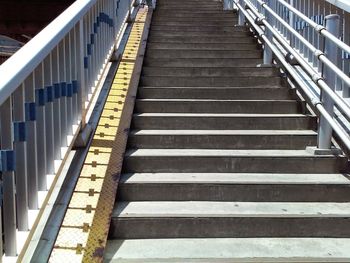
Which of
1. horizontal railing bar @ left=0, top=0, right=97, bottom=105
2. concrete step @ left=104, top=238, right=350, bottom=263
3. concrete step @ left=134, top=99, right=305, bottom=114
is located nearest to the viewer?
horizontal railing bar @ left=0, top=0, right=97, bottom=105

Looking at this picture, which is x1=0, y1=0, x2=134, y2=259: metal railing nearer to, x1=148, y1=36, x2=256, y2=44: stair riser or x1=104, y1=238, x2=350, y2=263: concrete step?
x1=104, y1=238, x2=350, y2=263: concrete step

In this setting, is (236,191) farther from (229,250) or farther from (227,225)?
(229,250)

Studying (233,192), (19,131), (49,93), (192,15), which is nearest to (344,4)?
(233,192)

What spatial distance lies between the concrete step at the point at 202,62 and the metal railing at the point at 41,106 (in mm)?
1691

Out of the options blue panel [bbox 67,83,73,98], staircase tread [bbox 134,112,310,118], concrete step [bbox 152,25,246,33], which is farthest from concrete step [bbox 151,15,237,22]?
blue panel [bbox 67,83,73,98]

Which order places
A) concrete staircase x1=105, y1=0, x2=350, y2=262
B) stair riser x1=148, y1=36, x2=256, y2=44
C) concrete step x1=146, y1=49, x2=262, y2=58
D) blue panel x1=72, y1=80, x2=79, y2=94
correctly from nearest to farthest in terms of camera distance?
concrete staircase x1=105, y1=0, x2=350, y2=262, blue panel x1=72, y1=80, x2=79, y2=94, concrete step x1=146, y1=49, x2=262, y2=58, stair riser x1=148, y1=36, x2=256, y2=44

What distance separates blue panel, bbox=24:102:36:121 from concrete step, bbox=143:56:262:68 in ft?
11.5

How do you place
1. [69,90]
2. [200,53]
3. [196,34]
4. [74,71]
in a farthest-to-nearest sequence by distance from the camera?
[196,34], [200,53], [74,71], [69,90]

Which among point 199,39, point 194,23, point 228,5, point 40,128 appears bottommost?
point 40,128

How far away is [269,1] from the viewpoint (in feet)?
20.2

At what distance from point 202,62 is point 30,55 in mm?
3904

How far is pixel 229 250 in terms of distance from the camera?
10.1 ft

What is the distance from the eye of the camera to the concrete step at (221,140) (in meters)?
4.28

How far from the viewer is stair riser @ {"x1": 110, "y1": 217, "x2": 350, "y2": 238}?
10.7 ft
